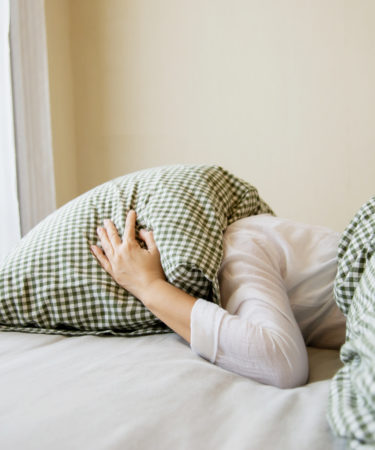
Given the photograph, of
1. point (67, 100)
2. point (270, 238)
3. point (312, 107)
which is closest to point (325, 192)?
point (312, 107)

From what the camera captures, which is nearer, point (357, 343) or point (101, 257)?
point (357, 343)

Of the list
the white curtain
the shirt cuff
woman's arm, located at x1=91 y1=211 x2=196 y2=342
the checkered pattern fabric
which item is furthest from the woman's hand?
the white curtain

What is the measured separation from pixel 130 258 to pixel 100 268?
7 centimetres

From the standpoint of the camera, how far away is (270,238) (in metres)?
1.09

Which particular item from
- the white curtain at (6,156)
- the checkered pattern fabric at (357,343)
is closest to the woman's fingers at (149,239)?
the checkered pattern fabric at (357,343)

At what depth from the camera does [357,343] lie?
63 cm

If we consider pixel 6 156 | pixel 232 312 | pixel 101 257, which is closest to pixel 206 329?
pixel 232 312

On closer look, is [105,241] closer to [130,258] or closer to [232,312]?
[130,258]

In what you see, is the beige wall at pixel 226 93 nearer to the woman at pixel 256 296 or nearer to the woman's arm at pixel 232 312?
the woman at pixel 256 296

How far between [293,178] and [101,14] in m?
1.22

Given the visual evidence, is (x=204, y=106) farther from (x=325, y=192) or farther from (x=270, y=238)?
(x=270, y=238)

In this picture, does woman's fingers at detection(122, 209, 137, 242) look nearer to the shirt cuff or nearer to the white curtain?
the shirt cuff

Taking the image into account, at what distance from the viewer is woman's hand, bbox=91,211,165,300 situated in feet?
3.29

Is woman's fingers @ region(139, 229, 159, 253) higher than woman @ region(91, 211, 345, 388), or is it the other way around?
woman's fingers @ region(139, 229, 159, 253)
